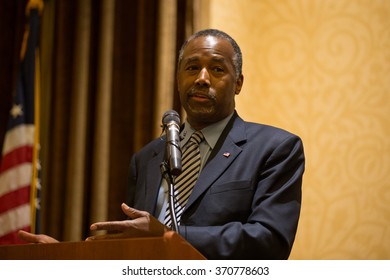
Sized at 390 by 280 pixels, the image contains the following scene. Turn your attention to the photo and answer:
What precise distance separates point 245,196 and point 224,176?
0.12 metres

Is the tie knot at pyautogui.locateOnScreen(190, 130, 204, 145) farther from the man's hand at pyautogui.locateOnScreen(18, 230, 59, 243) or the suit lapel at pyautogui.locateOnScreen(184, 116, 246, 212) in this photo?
the man's hand at pyautogui.locateOnScreen(18, 230, 59, 243)

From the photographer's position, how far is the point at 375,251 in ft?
10.5

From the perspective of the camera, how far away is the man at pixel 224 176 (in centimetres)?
193

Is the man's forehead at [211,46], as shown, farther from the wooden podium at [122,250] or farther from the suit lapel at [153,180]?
the wooden podium at [122,250]

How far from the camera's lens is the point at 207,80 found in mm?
2340

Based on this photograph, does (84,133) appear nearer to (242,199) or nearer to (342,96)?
(342,96)

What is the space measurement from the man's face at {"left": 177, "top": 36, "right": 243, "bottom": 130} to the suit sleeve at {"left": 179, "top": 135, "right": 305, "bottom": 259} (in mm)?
317

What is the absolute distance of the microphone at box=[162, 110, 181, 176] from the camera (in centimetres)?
180

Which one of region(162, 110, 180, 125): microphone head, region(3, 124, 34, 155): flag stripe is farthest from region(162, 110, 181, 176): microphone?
region(3, 124, 34, 155): flag stripe

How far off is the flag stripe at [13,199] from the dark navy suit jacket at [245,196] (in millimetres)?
1238

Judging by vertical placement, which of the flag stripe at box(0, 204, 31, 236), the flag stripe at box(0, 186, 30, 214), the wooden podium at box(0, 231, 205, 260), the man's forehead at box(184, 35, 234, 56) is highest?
the man's forehead at box(184, 35, 234, 56)

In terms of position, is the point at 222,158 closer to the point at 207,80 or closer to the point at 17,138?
the point at 207,80

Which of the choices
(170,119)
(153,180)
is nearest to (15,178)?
(153,180)
